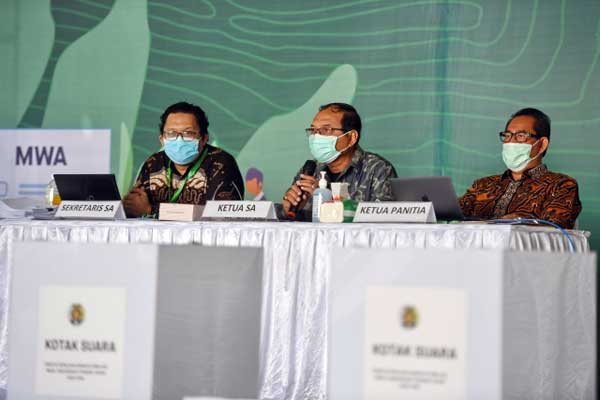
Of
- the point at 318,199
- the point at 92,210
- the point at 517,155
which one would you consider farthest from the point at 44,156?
the point at 517,155

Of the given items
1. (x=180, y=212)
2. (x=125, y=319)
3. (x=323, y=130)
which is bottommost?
(x=125, y=319)

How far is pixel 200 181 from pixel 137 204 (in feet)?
1.05

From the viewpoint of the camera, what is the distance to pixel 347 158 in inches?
164

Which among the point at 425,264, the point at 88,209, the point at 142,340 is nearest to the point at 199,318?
the point at 142,340

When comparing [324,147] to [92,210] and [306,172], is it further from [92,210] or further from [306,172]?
[92,210]

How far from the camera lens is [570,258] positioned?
2115 mm

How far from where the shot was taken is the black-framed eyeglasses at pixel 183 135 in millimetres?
4297

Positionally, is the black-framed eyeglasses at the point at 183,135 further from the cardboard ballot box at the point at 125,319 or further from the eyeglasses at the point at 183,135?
the cardboard ballot box at the point at 125,319

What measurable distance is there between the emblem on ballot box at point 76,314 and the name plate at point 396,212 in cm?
154

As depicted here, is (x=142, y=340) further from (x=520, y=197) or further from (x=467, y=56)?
(x=467, y=56)

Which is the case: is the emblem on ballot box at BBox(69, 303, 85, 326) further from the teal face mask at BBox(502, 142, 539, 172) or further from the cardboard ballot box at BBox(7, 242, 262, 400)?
the teal face mask at BBox(502, 142, 539, 172)

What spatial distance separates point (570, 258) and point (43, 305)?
1.19m

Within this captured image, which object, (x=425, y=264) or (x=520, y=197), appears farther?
(x=520, y=197)

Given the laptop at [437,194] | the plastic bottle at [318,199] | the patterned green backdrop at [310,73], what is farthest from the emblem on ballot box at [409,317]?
the patterned green backdrop at [310,73]
